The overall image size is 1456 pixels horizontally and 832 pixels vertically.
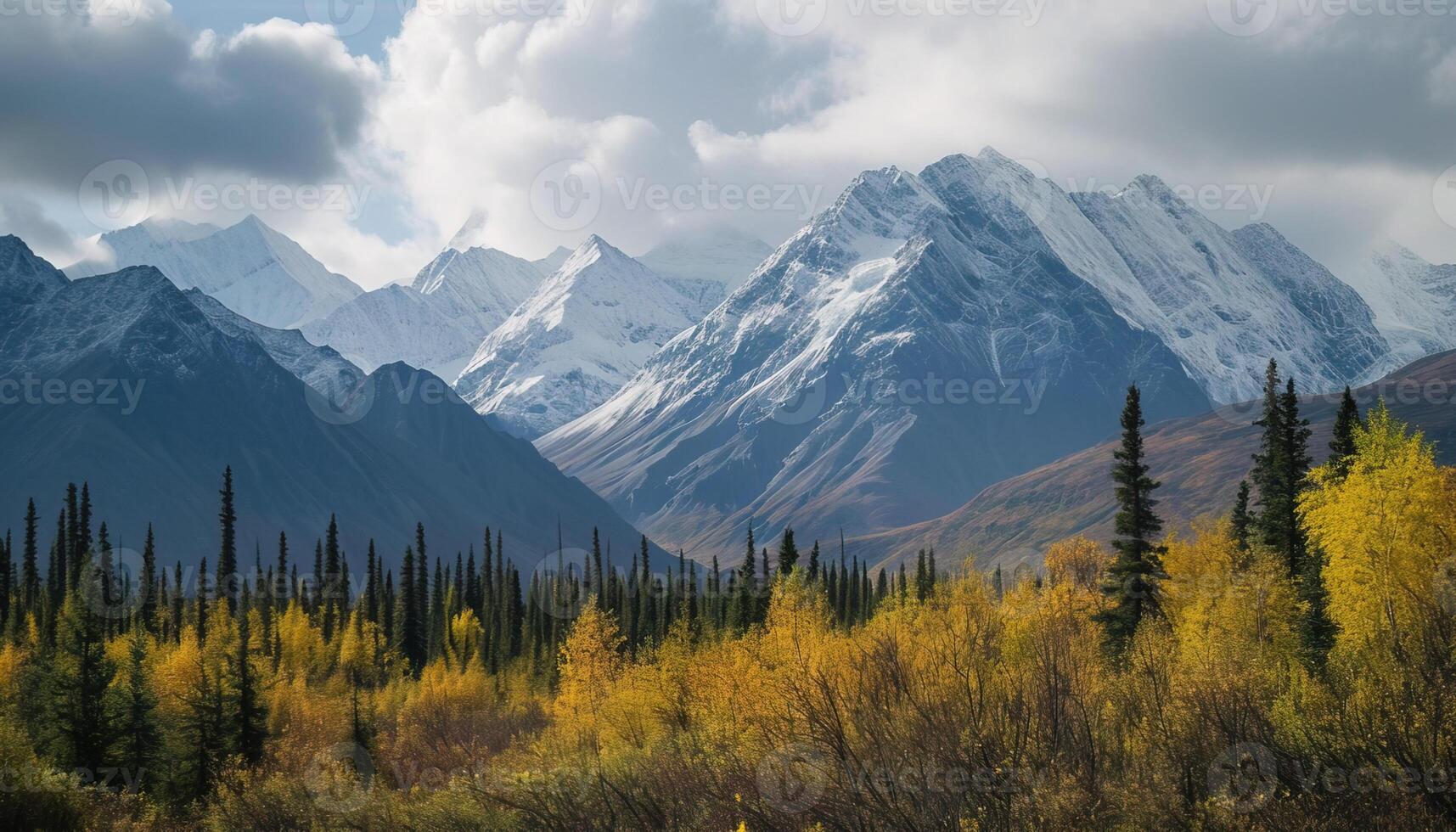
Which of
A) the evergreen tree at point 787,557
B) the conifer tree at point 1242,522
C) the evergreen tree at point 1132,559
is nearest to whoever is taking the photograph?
the evergreen tree at point 1132,559

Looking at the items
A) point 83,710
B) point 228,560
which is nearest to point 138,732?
point 83,710

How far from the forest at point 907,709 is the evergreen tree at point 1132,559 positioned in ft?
0.72

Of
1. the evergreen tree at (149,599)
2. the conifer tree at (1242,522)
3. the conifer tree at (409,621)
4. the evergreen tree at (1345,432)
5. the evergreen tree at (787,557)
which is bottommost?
the conifer tree at (409,621)

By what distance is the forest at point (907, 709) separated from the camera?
1352 inches

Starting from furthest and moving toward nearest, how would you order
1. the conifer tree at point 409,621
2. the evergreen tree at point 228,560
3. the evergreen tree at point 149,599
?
the conifer tree at point 409,621 < the evergreen tree at point 228,560 < the evergreen tree at point 149,599

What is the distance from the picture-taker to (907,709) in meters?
42.7

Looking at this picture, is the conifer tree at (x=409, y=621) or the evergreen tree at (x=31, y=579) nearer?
the evergreen tree at (x=31, y=579)

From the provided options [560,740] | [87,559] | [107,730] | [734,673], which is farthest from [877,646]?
[87,559]

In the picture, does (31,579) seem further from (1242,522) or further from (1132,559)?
(1242,522)

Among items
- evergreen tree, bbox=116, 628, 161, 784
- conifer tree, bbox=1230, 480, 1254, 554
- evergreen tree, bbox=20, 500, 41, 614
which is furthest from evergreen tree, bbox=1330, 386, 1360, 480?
evergreen tree, bbox=20, 500, 41, 614

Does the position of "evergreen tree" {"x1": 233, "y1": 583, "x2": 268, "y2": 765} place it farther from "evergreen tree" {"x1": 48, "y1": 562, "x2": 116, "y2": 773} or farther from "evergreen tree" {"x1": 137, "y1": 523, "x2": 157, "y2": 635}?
"evergreen tree" {"x1": 137, "y1": 523, "x2": 157, "y2": 635}

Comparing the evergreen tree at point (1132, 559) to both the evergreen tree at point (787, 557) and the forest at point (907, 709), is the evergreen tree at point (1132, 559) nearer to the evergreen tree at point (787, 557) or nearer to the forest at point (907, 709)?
the forest at point (907, 709)

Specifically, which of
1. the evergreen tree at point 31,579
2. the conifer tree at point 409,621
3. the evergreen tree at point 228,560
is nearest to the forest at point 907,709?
the evergreen tree at point 228,560

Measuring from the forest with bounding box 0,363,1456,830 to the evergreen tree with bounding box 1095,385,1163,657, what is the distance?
219 mm
